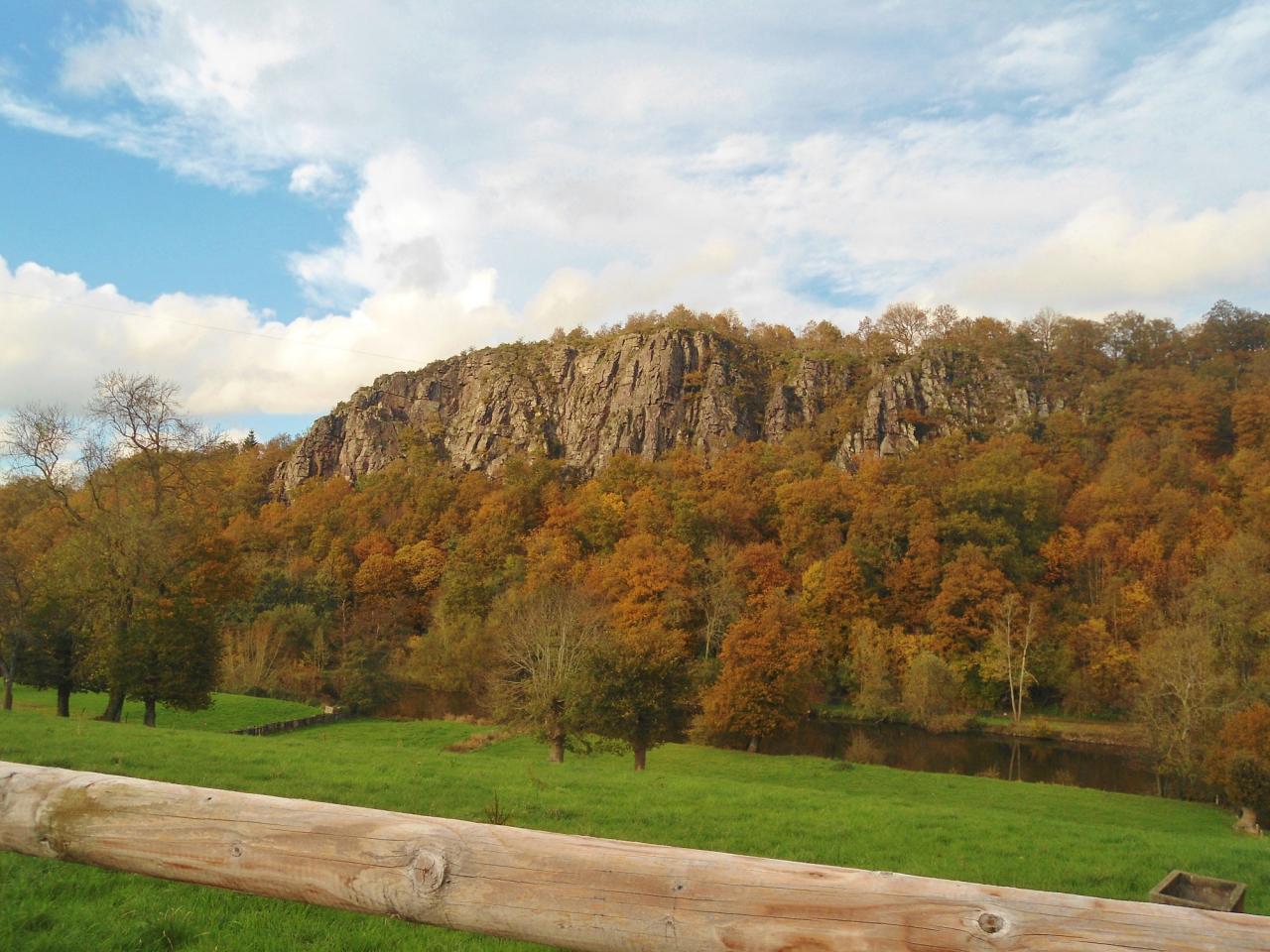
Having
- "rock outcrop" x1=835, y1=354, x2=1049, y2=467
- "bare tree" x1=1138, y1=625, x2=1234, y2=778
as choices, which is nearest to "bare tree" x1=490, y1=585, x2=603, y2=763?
"bare tree" x1=1138, y1=625, x2=1234, y2=778

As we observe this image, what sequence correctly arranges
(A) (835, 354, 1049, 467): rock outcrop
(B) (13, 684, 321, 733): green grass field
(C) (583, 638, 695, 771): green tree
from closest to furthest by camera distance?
(C) (583, 638, 695, 771): green tree → (B) (13, 684, 321, 733): green grass field → (A) (835, 354, 1049, 467): rock outcrop

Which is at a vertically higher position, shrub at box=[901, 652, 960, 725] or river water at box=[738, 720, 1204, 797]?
shrub at box=[901, 652, 960, 725]

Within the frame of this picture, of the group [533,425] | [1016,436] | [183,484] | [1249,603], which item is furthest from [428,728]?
[533,425]

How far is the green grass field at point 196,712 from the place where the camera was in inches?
1129

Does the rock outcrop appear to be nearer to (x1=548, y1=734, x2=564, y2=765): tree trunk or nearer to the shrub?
the shrub

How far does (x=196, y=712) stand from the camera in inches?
1232

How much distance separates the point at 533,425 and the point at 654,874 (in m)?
99.4

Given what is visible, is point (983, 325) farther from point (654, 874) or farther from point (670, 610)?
point (654, 874)

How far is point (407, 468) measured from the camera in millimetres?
95688

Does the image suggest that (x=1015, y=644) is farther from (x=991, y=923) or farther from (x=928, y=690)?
(x=991, y=923)

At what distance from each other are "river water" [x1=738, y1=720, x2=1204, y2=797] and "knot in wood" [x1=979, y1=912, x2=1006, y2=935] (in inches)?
1322

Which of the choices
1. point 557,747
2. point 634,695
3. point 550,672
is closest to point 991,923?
point 634,695

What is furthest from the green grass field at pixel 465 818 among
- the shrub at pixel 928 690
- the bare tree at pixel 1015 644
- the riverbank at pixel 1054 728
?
the bare tree at pixel 1015 644

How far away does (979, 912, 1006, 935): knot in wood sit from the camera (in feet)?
7.38
